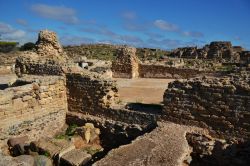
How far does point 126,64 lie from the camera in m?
21.6

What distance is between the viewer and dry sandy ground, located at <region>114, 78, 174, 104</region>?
1490 centimetres


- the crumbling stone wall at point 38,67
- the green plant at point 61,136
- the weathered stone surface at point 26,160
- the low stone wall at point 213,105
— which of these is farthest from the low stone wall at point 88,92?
the weathered stone surface at point 26,160

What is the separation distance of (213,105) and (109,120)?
3904mm

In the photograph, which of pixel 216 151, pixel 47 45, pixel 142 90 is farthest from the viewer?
pixel 142 90

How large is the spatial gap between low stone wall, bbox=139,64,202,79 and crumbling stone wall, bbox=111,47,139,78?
0.55 metres

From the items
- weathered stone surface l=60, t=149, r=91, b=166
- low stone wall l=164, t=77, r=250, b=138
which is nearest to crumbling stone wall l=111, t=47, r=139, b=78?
low stone wall l=164, t=77, r=250, b=138

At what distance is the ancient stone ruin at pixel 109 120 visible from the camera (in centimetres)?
857

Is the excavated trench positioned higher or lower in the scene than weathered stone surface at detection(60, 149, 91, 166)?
higher

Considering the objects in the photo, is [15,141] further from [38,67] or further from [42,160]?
[38,67]

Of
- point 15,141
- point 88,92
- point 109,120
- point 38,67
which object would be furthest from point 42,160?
point 38,67

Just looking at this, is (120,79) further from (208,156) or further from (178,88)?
(208,156)

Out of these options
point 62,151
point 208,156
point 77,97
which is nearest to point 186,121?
point 208,156

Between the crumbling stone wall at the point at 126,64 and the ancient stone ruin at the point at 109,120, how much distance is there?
7210 millimetres

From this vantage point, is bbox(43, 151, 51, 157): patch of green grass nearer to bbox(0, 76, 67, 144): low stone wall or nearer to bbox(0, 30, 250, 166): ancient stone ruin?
bbox(0, 30, 250, 166): ancient stone ruin
